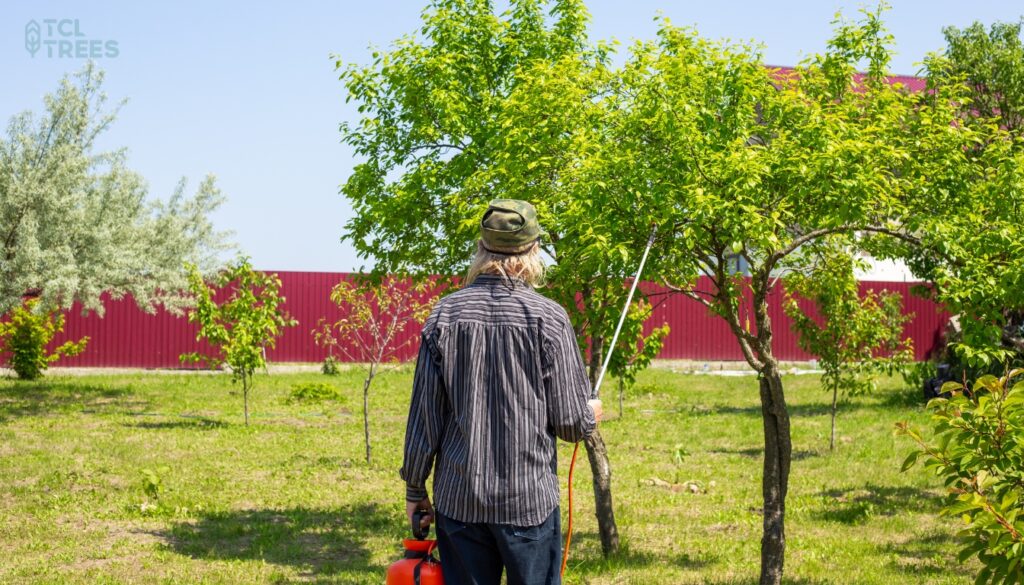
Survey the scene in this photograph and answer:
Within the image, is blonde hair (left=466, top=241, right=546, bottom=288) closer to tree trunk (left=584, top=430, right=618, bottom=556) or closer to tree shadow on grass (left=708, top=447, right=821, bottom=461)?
tree trunk (left=584, top=430, right=618, bottom=556)

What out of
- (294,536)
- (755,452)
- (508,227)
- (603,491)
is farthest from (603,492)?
(755,452)

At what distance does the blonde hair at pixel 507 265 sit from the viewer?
12.0 feet

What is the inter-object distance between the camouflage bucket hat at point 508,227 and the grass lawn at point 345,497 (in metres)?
4.71

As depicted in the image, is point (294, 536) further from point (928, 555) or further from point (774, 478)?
point (928, 555)

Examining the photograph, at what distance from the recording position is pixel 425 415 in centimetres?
355

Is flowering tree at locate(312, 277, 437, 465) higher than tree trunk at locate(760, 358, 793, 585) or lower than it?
higher

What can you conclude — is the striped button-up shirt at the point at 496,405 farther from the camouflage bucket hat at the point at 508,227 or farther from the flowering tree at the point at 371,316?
the flowering tree at the point at 371,316

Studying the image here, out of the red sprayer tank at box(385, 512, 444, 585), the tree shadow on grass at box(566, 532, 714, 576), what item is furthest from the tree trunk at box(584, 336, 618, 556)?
the red sprayer tank at box(385, 512, 444, 585)

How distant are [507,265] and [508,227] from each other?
13cm

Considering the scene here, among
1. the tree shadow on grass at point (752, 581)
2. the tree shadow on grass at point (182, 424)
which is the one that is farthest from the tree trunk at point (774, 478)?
the tree shadow on grass at point (182, 424)

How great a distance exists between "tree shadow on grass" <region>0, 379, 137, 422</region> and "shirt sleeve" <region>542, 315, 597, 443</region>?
52.2 ft

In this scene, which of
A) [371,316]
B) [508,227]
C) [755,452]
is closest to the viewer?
[508,227]

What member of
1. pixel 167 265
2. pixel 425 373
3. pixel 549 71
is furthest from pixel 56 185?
pixel 425 373

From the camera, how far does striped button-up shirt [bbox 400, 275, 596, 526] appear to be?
3438mm
